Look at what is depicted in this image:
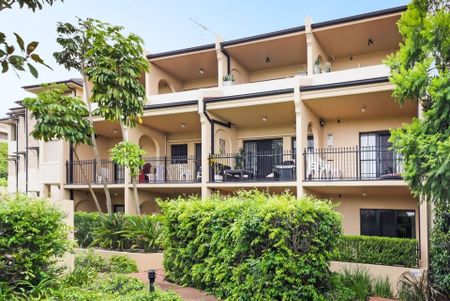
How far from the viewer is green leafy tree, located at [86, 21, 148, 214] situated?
14.6m

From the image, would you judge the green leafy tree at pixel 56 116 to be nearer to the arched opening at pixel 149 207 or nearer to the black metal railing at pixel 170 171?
the black metal railing at pixel 170 171

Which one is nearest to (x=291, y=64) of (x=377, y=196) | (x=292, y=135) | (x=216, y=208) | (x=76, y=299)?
(x=292, y=135)

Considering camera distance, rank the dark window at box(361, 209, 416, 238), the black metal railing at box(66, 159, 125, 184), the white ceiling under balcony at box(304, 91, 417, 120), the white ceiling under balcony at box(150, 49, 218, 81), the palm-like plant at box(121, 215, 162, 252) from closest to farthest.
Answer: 1. the palm-like plant at box(121, 215, 162, 252)
2. the white ceiling under balcony at box(304, 91, 417, 120)
3. the dark window at box(361, 209, 416, 238)
4. the white ceiling under balcony at box(150, 49, 218, 81)
5. the black metal railing at box(66, 159, 125, 184)

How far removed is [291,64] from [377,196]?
7.45 metres

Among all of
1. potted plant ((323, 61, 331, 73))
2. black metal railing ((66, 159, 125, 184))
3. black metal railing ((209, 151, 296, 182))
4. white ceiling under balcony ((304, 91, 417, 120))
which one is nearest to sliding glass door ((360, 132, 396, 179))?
white ceiling under balcony ((304, 91, 417, 120))

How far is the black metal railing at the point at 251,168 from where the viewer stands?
14.8 m

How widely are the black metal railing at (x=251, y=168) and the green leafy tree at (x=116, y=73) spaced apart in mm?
3280

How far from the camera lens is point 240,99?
15.2 metres

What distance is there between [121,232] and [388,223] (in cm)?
1018

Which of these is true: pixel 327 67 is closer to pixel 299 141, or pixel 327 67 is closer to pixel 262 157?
pixel 299 141

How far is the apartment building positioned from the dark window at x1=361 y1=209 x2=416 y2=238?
1.5 inches

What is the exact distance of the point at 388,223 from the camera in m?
14.8

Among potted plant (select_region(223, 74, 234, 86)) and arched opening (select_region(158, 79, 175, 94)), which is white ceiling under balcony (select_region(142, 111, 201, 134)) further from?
arched opening (select_region(158, 79, 175, 94))

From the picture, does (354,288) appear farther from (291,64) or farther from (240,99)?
(291,64)
